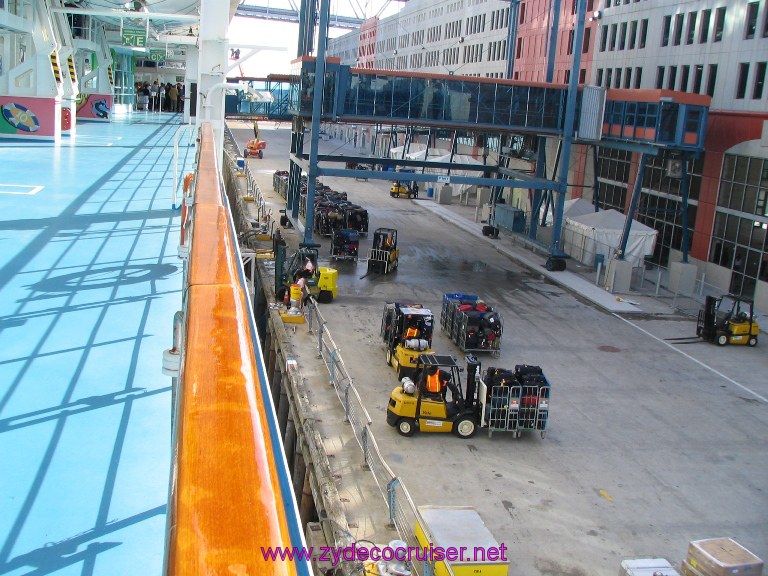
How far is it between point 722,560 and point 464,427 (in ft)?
19.3

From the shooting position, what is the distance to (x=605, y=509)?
13070mm

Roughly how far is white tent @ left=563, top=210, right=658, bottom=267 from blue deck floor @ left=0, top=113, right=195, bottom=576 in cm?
1930

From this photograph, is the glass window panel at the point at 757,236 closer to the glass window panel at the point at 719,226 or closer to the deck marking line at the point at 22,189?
the glass window panel at the point at 719,226

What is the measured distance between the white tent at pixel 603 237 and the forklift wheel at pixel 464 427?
18030mm

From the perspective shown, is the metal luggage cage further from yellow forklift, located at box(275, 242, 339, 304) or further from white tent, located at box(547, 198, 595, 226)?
white tent, located at box(547, 198, 595, 226)

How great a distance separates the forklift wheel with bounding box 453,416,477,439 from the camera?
15.5m

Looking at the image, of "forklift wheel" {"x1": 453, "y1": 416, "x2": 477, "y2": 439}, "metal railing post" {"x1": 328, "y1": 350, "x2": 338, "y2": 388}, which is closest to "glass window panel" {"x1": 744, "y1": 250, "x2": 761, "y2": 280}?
"forklift wheel" {"x1": 453, "y1": 416, "x2": 477, "y2": 439}

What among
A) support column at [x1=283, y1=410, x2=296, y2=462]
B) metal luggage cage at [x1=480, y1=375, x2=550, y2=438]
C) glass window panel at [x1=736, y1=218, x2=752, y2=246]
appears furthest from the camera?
glass window panel at [x1=736, y1=218, x2=752, y2=246]

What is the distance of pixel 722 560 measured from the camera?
10.4m

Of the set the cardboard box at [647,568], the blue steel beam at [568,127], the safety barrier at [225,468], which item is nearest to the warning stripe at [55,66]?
the blue steel beam at [568,127]

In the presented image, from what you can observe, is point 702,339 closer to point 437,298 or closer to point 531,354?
point 531,354

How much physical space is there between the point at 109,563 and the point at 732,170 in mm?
29848

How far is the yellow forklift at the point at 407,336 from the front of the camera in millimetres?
18312


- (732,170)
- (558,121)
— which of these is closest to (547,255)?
(558,121)
